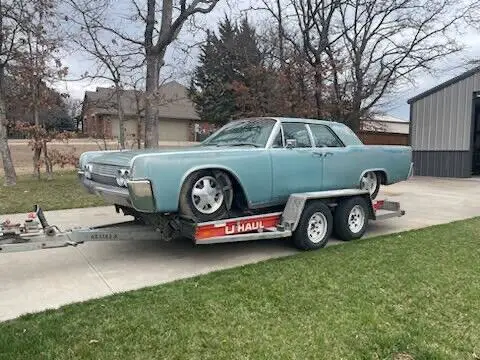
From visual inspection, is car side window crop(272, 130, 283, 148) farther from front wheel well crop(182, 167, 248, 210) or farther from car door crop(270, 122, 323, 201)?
front wheel well crop(182, 167, 248, 210)

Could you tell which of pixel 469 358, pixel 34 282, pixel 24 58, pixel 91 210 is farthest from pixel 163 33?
pixel 469 358

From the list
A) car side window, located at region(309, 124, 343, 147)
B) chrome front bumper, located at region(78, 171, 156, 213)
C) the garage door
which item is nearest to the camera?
chrome front bumper, located at region(78, 171, 156, 213)

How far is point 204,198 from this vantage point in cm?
531

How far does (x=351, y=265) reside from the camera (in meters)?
5.41

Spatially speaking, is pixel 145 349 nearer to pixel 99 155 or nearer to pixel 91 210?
pixel 99 155

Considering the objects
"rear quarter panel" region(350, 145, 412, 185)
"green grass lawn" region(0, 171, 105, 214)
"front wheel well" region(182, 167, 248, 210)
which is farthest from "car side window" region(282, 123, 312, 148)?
"green grass lawn" region(0, 171, 105, 214)

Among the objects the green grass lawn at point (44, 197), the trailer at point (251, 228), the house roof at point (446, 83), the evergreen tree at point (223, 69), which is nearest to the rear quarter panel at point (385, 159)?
the trailer at point (251, 228)

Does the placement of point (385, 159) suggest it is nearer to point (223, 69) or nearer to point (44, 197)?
point (44, 197)

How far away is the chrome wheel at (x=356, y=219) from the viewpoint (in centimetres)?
685

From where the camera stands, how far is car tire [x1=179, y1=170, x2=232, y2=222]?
5.15 meters

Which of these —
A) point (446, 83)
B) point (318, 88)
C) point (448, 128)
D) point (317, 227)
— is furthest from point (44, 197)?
point (446, 83)

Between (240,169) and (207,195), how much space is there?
51cm

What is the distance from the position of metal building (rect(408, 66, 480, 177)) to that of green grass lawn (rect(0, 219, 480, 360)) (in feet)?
47.9

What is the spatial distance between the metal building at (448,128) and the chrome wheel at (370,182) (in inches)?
498
